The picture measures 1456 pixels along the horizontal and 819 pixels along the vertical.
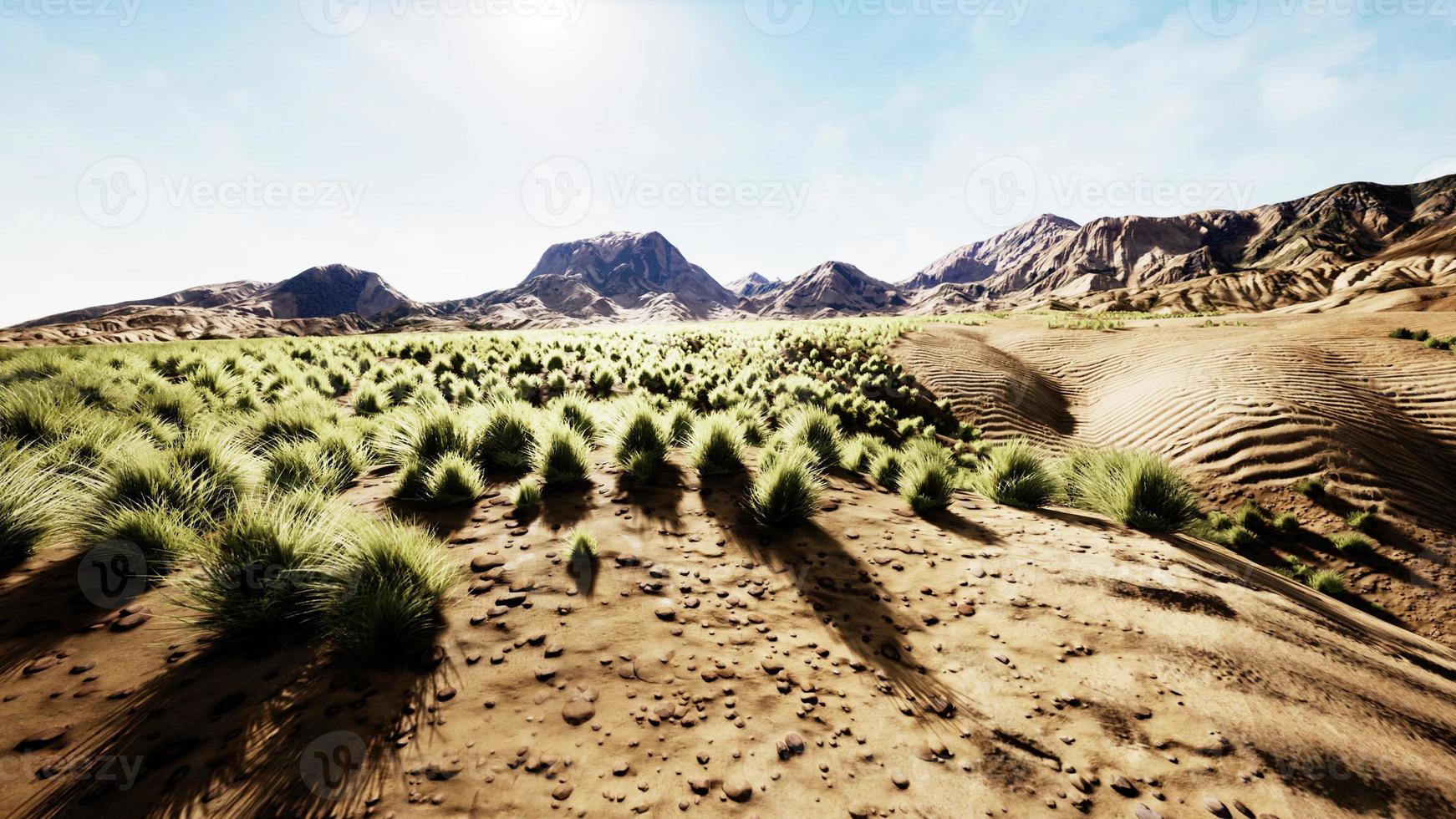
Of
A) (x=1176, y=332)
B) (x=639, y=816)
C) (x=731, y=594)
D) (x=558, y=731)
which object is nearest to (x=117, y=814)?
(x=558, y=731)

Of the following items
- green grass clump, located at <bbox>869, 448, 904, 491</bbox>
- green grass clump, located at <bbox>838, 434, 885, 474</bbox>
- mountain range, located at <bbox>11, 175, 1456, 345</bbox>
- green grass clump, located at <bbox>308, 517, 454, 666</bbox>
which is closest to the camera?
green grass clump, located at <bbox>308, 517, 454, 666</bbox>

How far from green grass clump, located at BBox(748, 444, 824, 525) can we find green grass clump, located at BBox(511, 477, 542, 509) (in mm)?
2159

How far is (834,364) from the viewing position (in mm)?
16469

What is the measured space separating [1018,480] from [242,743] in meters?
7.08

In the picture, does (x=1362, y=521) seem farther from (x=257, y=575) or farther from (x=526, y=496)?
(x=257, y=575)

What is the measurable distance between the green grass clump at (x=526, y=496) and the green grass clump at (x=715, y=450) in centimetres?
184

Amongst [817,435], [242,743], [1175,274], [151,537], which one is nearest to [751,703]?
[242,743]

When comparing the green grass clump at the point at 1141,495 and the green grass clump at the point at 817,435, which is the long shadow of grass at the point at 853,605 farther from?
the green grass clump at the point at 1141,495

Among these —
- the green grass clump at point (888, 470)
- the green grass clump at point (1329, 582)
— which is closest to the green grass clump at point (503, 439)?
the green grass clump at point (888, 470)

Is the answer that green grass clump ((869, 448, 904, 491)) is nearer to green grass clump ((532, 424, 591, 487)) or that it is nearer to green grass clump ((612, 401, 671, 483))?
green grass clump ((612, 401, 671, 483))

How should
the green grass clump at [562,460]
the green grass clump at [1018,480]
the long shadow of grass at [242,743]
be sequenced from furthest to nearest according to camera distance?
the green grass clump at [1018,480], the green grass clump at [562,460], the long shadow of grass at [242,743]

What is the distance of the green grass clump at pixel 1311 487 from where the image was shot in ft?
26.9

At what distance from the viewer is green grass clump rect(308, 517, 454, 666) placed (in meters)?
2.65

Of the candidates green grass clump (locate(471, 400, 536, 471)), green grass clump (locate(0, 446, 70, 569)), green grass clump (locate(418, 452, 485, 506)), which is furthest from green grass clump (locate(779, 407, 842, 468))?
green grass clump (locate(0, 446, 70, 569))
